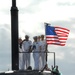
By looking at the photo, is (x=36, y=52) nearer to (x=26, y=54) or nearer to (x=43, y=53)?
(x=43, y=53)

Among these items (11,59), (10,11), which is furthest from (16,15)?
(11,59)

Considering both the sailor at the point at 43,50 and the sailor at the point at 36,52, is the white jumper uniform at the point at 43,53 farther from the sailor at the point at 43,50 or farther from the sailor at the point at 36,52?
the sailor at the point at 36,52

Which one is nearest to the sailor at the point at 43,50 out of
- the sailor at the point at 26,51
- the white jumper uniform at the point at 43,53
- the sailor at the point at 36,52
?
the white jumper uniform at the point at 43,53

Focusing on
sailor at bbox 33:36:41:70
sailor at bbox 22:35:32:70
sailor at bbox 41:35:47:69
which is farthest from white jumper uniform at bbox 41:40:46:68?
sailor at bbox 22:35:32:70

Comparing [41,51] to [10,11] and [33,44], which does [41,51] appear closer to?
[33,44]

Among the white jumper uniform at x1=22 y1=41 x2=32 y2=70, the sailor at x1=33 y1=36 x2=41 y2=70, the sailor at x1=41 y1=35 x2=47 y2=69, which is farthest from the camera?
the white jumper uniform at x1=22 y1=41 x2=32 y2=70

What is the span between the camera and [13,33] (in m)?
23.2

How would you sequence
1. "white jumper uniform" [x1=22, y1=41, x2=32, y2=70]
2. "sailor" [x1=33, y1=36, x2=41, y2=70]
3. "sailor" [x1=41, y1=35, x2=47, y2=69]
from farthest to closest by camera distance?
"white jumper uniform" [x1=22, y1=41, x2=32, y2=70], "sailor" [x1=33, y1=36, x2=41, y2=70], "sailor" [x1=41, y1=35, x2=47, y2=69]

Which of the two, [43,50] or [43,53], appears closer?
[43,53]

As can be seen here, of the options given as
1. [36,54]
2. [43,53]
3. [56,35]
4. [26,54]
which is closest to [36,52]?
[36,54]

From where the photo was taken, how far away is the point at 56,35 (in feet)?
86.1

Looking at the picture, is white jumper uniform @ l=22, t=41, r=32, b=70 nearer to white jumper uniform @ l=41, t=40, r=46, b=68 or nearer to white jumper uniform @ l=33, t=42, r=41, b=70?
white jumper uniform @ l=33, t=42, r=41, b=70

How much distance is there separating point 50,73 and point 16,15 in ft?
11.5

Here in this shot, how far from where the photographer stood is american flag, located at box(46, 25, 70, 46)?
25.8m
